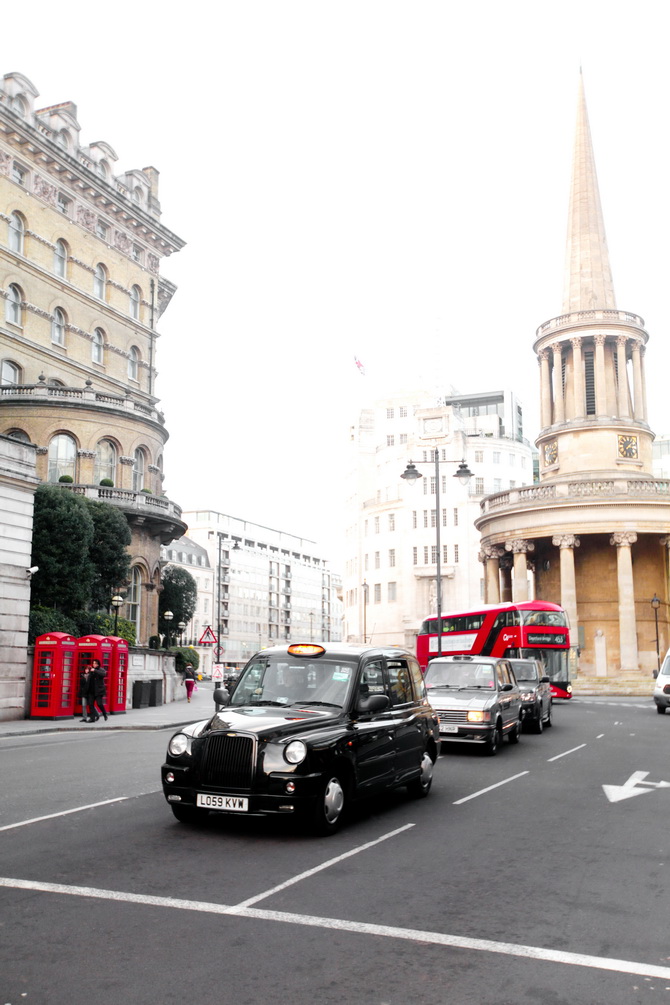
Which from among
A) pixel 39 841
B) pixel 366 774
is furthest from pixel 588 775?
pixel 39 841

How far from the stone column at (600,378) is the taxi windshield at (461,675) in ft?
124

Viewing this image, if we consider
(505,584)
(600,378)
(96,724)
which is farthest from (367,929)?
(505,584)

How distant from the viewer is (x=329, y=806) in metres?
8.89

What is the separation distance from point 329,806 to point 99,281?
142 feet

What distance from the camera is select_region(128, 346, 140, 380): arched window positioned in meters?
49.9

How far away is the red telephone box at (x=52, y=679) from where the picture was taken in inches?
1069

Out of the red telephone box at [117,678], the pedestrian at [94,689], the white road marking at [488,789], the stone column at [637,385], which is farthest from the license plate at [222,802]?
the stone column at [637,385]

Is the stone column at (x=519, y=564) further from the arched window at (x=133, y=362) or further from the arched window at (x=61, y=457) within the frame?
the arched window at (x=61, y=457)

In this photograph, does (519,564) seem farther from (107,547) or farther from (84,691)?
(84,691)

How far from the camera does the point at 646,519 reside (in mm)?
48188

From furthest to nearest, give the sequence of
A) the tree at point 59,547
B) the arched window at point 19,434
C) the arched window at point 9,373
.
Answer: the arched window at point 9,373 < the arched window at point 19,434 < the tree at point 59,547

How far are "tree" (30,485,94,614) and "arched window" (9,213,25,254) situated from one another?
48.0 feet

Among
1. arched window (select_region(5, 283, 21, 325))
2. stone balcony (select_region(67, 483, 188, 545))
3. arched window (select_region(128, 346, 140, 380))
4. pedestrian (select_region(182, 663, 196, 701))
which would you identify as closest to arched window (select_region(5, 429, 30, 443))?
stone balcony (select_region(67, 483, 188, 545))

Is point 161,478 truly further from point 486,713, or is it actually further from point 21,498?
point 486,713
